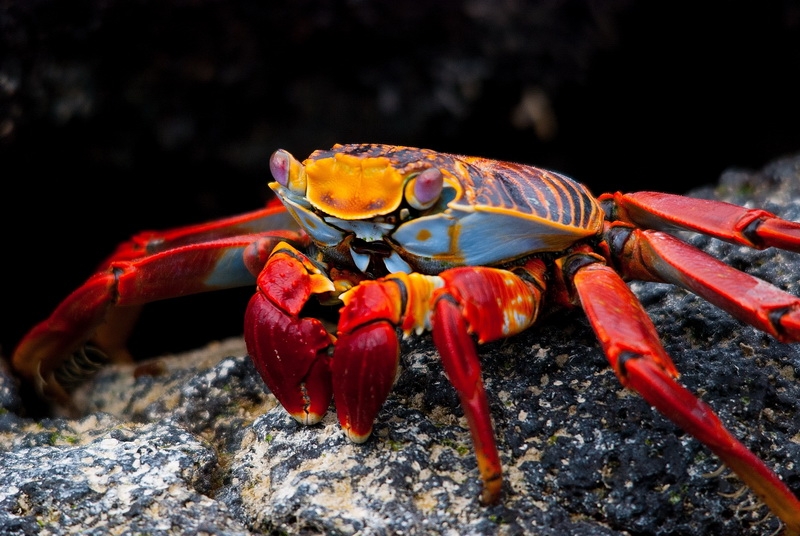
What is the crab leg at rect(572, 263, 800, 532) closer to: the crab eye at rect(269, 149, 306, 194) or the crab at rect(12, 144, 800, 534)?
the crab at rect(12, 144, 800, 534)

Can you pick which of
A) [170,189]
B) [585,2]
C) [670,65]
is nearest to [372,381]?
[170,189]

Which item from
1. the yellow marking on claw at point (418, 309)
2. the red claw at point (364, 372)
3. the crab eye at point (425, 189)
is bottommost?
the red claw at point (364, 372)

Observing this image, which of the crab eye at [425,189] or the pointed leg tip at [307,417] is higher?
the crab eye at [425,189]

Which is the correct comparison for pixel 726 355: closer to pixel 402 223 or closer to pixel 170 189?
pixel 402 223

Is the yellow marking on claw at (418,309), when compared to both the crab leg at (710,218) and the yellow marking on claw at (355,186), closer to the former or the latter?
the yellow marking on claw at (355,186)

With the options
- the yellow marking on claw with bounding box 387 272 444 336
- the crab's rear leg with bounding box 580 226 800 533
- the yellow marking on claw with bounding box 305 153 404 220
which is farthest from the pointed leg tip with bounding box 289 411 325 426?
the crab's rear leg with bounding box 580 226 800 533

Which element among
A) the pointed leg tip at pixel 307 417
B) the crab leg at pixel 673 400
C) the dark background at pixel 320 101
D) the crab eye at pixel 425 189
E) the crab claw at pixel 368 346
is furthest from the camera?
the dark background at pixel 320 101

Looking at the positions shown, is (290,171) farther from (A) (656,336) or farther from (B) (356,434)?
(A) (656,336)

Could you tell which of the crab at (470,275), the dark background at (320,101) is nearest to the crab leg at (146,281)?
the crab at (470,275)
